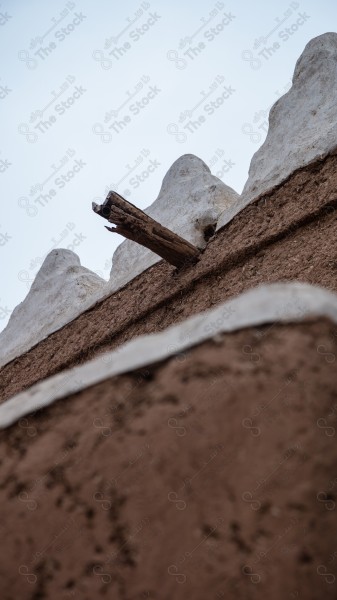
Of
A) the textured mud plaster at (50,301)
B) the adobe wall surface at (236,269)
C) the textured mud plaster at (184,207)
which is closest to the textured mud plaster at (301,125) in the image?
the adobe wall surface at (236,269)

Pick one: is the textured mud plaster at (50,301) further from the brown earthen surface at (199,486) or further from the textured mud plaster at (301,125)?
the brown earthen surface at (199,486)

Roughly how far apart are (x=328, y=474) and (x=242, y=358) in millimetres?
159

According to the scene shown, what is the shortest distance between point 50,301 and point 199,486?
13.0ft

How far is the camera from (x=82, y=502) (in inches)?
28.4

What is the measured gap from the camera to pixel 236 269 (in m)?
2.96

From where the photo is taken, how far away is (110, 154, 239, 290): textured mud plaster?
3363 mm

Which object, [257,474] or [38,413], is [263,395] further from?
[38,413]

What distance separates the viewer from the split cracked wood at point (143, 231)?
8.72 ft

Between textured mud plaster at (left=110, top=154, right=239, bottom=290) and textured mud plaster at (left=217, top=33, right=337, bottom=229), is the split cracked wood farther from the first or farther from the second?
textured mud plaster at (left=217, top=33, right=337, bottom=229)

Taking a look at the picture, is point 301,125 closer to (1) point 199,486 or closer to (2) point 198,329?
(2) point 198,329

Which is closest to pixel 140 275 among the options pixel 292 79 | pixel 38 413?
pixel 292 79

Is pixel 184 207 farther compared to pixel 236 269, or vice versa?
pixel 184 207

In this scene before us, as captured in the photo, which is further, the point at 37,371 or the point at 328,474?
the point at 37,371

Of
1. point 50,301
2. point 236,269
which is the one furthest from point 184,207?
point 50,301
